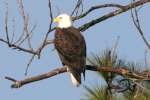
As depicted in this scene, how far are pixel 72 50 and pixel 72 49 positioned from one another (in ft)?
0.05

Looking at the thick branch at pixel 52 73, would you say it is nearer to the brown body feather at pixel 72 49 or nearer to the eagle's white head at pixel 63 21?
the brown body feather at pixel 72 49

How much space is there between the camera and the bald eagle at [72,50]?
5.17m

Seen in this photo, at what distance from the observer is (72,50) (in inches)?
213

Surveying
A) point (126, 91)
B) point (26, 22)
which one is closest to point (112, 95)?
point (126, 91)

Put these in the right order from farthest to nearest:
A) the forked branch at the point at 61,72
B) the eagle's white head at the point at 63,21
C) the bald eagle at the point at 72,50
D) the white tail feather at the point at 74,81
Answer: the eagle's white head at the point at 63,21
the bald eagle at the point at 72,50
the white tail feather at the point at 74,81
the forked branch at the point at 61,72

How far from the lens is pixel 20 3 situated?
4.36 m

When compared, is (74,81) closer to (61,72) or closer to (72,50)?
(72,50)

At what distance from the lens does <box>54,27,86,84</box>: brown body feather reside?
5.20 m

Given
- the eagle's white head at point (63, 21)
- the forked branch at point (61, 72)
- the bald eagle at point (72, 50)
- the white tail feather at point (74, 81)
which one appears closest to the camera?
the forked branch at point (61, 72)

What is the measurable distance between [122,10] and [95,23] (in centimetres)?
28

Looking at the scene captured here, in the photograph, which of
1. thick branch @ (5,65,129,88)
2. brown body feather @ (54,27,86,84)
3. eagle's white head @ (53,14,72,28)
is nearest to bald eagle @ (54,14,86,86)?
brown body feather @ (54,27,86,84)

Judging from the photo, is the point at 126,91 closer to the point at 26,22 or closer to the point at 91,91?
the point at 91,91

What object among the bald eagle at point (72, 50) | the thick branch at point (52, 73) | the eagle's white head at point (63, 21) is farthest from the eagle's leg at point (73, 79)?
the eagle's white head at point (63, 21)

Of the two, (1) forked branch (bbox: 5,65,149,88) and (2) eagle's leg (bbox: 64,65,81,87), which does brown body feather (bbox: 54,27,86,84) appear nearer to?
(2) eagle's leg (bbox: 64,65,81,87)
